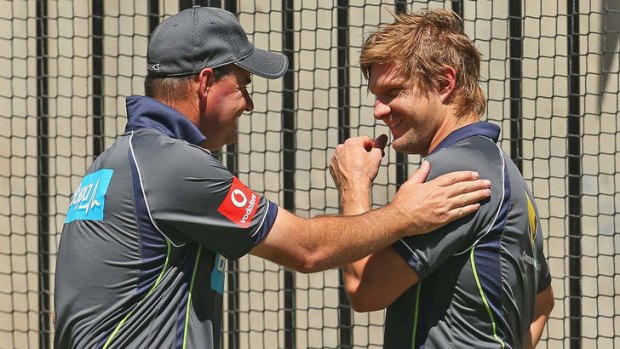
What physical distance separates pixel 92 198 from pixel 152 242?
0.21m

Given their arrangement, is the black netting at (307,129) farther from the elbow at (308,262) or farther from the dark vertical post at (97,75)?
the elbow at (308,262)

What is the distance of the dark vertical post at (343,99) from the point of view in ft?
18.6

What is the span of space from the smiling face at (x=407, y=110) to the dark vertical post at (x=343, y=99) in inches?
106

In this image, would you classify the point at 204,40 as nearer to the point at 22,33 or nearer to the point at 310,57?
the point at 310,57

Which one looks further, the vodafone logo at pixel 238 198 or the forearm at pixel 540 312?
the forearm at pixel 540 312

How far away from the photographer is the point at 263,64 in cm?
299

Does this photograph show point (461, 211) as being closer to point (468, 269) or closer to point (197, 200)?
point (468, 269)

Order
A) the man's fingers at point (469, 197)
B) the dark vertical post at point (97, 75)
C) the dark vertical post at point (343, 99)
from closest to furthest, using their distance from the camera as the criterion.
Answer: the man's fingers at point (469, 197), the dark vertical post at point (343, 99), the dark vertical post at point (97, 75)

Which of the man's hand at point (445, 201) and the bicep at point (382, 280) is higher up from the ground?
the man's hand at point (445, 201)

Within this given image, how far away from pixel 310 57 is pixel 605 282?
195 centimetres

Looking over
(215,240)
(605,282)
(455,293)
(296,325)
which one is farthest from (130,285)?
(605,282)

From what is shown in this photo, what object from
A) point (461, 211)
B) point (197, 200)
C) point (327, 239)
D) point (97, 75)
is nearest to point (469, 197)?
point (461, 211)

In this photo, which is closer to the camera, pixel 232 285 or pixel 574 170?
pixel 574 170

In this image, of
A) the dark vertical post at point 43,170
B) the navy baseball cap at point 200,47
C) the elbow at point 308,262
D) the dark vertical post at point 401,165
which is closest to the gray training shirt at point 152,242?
the elbow at point 308,262
